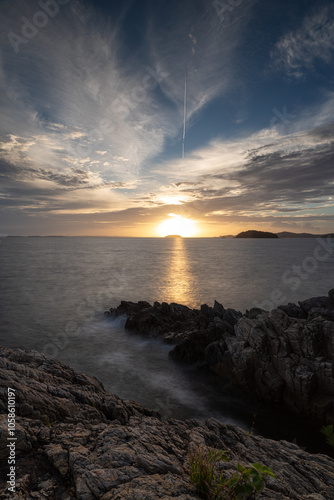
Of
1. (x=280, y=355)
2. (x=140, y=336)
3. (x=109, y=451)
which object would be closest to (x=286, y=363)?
(x=280, y=355)

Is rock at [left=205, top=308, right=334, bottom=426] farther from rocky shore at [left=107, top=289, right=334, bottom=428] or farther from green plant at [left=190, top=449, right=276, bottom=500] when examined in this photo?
green plant at [left=190, top=449, right=276, bottom=500]

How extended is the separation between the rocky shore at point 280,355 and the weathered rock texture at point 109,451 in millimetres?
7940

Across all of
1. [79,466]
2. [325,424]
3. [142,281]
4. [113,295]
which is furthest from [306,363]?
[142,281]

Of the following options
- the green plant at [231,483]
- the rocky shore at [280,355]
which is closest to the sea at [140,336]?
the rocky shore at [280,355]

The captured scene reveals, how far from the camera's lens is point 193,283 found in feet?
211

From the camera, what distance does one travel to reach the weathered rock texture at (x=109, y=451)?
573cm

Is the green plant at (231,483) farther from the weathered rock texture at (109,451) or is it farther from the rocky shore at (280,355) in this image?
the rocky shore at (280,355)

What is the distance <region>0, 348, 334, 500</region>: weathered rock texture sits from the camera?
5727 mm

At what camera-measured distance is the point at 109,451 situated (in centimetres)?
699

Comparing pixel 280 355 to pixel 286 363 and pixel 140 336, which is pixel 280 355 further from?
pixel 140 336

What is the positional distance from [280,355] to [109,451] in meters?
15.3

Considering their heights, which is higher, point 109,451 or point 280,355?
point 109,451

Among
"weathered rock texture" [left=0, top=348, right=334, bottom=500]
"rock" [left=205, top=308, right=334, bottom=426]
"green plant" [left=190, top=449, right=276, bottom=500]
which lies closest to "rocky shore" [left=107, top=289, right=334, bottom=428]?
"rock" [left=205, top=308, right=334, bottom=426]

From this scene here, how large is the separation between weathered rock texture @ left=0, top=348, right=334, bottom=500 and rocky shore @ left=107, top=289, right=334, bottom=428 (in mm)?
7940
